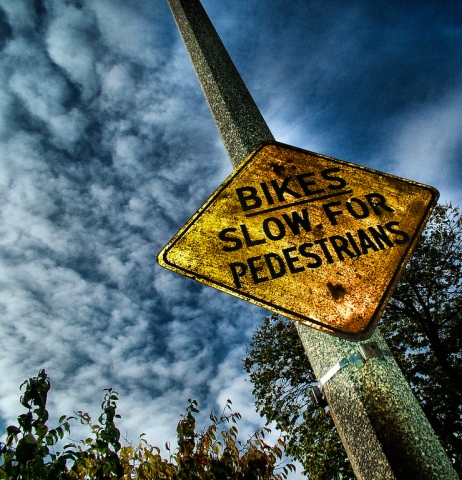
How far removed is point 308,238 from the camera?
1.29 m

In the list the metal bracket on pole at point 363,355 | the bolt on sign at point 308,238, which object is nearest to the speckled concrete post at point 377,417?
the metal bracket on pole at point 363,355

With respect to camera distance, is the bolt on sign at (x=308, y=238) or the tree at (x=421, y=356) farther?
the tree at (x=421, y=356)

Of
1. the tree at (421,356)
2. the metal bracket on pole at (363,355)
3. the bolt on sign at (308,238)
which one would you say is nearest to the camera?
the bolt on sign at (308,238)

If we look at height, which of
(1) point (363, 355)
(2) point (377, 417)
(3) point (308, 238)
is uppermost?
(3) point (308, 238)

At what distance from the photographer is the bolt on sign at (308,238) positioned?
1160 millimetres

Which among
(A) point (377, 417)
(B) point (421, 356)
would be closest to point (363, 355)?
(A) point (377, 417)

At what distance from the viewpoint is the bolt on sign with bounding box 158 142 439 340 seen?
1160 millimetres

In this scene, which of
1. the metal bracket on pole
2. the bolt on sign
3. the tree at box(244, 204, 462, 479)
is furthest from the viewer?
the tree at box(244, 204, 462, 479)

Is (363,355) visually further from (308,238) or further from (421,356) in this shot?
(421,356)

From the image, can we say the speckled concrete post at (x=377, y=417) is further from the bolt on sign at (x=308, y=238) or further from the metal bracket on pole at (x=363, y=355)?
the bolt on sign at (x=308, y=238)

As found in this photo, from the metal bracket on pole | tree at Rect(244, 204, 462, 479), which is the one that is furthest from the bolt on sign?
tree at Rect(244, 204, 462, 479)

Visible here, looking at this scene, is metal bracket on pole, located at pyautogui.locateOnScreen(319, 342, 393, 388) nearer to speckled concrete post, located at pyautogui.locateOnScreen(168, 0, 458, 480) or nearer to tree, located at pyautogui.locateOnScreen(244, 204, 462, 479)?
speckled concrete post, located at pyautogui.locateOnScreen(168, 0, 458, 480)

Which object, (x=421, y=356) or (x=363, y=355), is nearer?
(x=363, y=355)

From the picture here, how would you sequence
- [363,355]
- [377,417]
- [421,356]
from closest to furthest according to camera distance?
[377,417] < [363,355] < [421,356]
